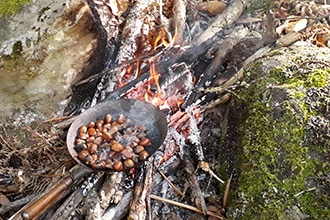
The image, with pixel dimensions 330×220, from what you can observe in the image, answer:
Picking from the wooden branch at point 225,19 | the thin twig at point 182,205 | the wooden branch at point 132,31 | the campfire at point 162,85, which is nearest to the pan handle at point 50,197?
the campfire at point 162,85

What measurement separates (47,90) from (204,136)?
132cm

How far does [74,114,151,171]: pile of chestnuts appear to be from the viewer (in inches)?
107

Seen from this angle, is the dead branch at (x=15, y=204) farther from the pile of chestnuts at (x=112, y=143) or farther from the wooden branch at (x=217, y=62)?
the wooden branch at (x=217, y=62)

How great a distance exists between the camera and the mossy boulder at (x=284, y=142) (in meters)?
2.30

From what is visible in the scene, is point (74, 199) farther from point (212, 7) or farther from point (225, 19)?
point (212, 7)

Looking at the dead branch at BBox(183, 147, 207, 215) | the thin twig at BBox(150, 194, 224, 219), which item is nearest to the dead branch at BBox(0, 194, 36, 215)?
the thin twig at BBox(150, 194, 224, 219)

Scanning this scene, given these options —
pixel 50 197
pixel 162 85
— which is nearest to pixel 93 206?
pixel 50 197

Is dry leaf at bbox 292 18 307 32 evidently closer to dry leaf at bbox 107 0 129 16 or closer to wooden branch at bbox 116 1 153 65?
wooden branch at bbox 116 1 153 65

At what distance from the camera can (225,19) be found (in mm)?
3918

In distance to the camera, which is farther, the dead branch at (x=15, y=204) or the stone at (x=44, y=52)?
the stone at (x=44, y=52)

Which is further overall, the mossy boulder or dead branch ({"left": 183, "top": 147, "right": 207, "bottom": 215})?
dead branch ({"left": 183, "top": 147, "right": 207, "bottom": 215})

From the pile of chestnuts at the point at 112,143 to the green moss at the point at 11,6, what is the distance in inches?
45.6

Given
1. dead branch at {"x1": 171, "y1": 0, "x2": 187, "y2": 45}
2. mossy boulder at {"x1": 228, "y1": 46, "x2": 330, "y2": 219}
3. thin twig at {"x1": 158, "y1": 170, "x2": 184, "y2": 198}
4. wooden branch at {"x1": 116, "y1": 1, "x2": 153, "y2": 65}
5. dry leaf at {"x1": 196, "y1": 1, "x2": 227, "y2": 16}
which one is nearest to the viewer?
mossy boulder at {"x1": 228, "y1": 46, "x2": 330, "y2": 219}

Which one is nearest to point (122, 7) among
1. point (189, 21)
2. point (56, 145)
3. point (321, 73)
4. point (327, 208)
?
point (189, 21)
